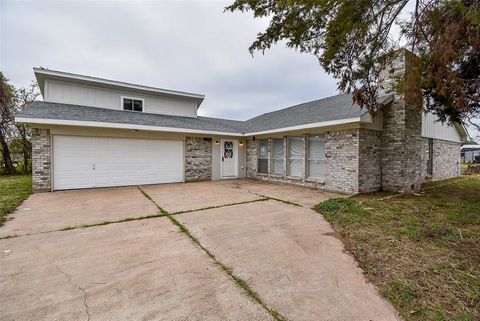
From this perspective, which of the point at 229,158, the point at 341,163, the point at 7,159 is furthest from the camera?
the point at 7,159

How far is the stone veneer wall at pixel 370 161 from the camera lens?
7.47 meters

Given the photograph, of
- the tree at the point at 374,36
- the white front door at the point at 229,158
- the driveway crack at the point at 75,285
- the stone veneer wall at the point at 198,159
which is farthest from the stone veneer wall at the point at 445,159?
the driveway crack at the point at 75,285

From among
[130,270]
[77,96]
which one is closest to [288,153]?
[130,270]

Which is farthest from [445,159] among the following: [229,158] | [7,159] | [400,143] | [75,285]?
[7,159]

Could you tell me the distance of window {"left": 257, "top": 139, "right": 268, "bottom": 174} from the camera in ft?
36.9

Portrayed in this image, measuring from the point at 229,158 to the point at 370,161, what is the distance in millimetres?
6724

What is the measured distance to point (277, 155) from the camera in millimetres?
10672

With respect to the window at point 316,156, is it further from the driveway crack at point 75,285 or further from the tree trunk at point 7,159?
the tree trunk at point 7,159

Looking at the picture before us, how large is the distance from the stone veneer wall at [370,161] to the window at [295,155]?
2356 mm

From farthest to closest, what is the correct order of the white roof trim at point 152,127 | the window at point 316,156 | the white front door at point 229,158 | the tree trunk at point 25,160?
1. the tree trunk at point 25,160
2. the white front door at point 229,158
3. the window at point 316,156
4. the white roof trim at point 152,127

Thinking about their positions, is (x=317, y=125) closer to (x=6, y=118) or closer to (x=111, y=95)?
(x=111, y=95)

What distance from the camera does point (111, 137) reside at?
8.93 metres

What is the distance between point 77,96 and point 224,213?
32.7 feet

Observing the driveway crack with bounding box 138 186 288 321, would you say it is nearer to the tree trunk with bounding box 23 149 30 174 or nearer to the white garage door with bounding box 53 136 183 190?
the white garage door with bounding box 53 136 183 190
